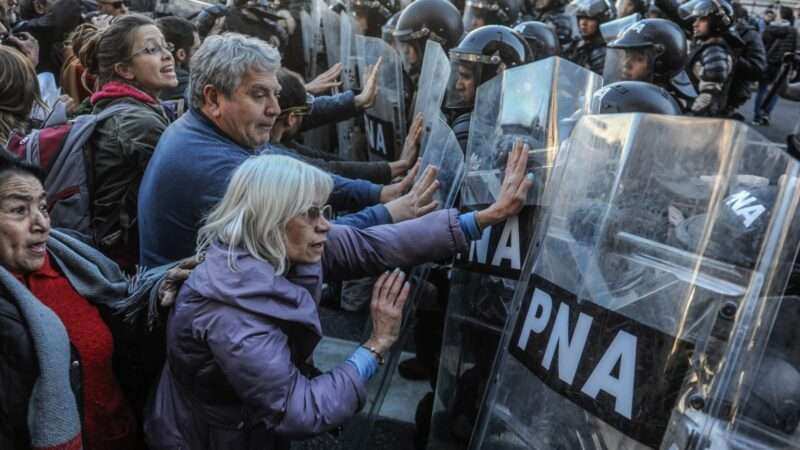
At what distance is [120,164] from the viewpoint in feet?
8.19

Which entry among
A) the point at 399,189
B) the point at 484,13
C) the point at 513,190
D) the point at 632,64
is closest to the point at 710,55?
the point at 632,64

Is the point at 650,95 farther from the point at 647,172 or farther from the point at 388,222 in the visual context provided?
the point at 647,172

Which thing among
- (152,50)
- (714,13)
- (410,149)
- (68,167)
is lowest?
(68,167)

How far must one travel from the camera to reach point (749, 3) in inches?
830

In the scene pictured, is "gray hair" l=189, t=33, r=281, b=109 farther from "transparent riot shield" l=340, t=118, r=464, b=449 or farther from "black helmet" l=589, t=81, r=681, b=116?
"black helmet" l=589, t=81, r=681, b=116

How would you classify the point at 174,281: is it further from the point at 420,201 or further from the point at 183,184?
the point at 420,201

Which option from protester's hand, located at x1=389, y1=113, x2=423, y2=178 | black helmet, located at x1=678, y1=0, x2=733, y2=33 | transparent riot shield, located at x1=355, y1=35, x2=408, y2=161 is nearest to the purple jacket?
protester's hand, located at x1=389, y1=113, x2=423, y2=178

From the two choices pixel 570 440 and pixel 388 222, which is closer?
pixel 570 440

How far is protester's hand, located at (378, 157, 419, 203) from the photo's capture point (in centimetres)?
280

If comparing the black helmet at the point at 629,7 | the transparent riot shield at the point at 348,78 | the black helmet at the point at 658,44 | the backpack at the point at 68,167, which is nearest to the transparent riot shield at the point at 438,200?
the backpack at the point at 68,167

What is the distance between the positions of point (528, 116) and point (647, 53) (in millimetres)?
3055

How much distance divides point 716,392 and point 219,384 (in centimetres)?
108

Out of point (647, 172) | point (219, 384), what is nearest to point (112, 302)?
point (219, 384)

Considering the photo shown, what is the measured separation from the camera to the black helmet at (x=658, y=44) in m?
4.91
